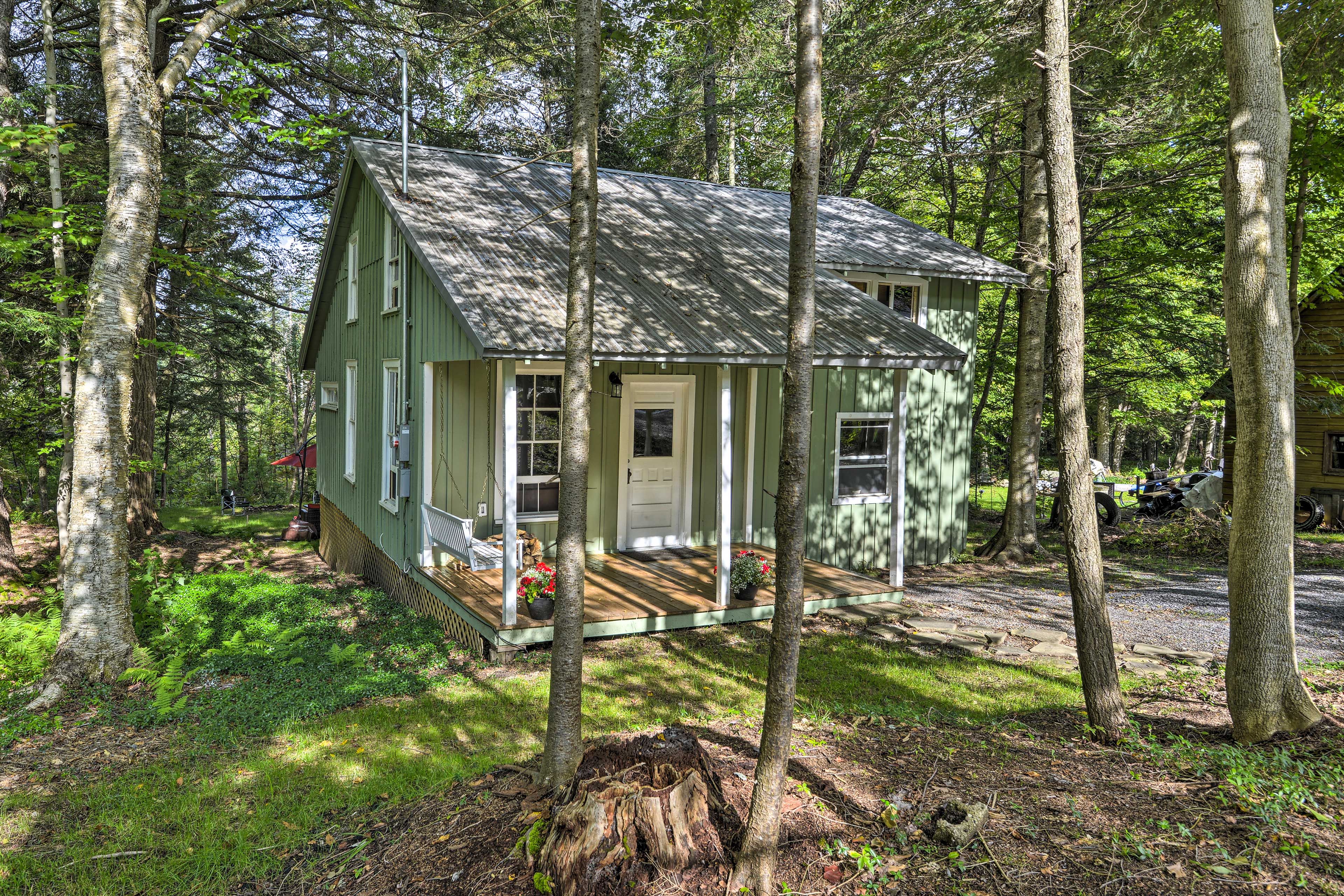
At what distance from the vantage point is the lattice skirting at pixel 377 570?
24.9 ft

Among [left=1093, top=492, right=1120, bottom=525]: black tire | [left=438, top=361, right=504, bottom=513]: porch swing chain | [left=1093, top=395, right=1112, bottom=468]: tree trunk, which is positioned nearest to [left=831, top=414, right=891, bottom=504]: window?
[left=438, top=361, right=504, bottom=513]: porch swing chain

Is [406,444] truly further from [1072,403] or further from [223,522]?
[223,522]

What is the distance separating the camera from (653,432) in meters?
9.83

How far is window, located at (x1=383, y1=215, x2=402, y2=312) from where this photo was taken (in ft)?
30.5

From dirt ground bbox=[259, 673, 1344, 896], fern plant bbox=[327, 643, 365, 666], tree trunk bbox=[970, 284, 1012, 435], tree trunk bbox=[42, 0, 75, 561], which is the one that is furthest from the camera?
tree trunk bbox=[970, 284, 1012, 435]

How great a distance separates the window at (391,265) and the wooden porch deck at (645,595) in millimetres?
3505

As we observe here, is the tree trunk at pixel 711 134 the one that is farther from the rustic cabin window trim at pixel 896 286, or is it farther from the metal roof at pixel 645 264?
the rustic cabin window trim at pixel 896 286

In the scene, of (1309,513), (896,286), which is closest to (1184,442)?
(1309,513)

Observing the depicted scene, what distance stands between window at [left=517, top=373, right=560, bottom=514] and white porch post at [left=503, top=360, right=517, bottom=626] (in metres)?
2.13

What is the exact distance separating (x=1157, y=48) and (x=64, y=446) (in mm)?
13544

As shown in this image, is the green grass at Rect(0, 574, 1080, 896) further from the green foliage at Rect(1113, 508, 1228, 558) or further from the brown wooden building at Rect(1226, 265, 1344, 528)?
the brown wooden building at Rect(1226, 265, 1344, 528)

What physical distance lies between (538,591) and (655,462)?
3.17m

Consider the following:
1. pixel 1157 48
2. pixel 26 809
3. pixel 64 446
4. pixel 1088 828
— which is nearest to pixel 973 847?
pixel 1088 828

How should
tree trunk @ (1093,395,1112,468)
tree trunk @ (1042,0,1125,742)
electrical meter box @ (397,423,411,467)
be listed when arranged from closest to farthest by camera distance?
1. tree trunk @ (1042,0,1125,742)
2. electrical meter box @ (397,423,411,467)
3. tree trunk @ (1093,395,1112,468)
